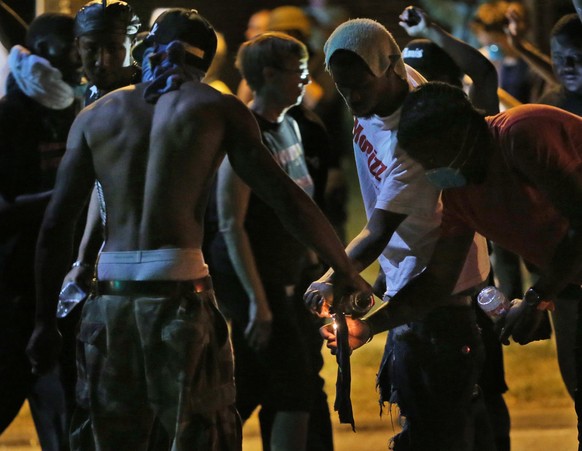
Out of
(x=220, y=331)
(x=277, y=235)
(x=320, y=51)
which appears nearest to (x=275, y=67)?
(x=277, y=235)

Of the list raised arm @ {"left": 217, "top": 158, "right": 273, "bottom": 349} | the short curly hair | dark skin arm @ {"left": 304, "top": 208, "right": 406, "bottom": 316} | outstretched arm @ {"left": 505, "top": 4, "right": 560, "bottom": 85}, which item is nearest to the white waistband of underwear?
dark skin arm @ {"left": 304, "top": 208, "right": 406, "bottom": 316}

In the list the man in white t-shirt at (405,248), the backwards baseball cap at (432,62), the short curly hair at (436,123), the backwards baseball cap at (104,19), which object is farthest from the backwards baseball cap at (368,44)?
the backwards baseball cap at (432,62)

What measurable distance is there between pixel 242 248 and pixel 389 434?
5.57 feet

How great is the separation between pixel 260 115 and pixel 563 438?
2236 mm

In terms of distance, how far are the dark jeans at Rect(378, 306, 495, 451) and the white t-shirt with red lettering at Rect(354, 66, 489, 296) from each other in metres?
0.15

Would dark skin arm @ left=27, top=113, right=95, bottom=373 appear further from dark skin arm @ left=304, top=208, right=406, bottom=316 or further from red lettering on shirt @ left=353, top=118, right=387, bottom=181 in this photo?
red lettering on shirt @ left=353, top=118, right=387, bottom=181

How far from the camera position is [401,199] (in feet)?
13.6

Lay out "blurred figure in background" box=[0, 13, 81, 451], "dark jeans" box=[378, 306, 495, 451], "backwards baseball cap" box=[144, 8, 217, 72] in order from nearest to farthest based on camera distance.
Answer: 1. "backwards baseball cap" box=[144, 8, 217, 72]
2. "dark jeans" box=[378, 306, 495, 451]
3. "blurred figure in background" box=[0, 13, 81, 451]

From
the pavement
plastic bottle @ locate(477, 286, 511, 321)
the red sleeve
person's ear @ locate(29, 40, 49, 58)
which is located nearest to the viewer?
the red sleeve

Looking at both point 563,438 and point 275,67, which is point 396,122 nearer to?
point 275,67

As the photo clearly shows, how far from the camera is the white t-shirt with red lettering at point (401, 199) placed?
4152 millimetres

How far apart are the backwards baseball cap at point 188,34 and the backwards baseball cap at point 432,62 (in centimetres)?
160

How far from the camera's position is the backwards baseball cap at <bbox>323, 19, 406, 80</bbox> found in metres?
4.17

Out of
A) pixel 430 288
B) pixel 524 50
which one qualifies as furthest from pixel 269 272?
pixel 524 50
